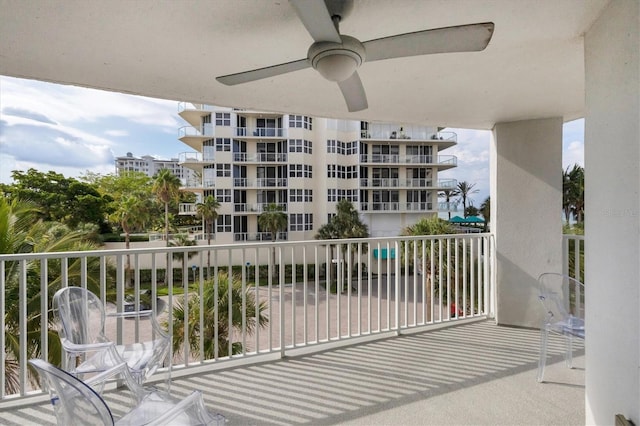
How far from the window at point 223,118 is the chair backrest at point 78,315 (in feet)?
72.0

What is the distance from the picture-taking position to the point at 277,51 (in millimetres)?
2004

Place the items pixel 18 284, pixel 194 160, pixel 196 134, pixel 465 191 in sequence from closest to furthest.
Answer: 1. pixel 18 284
2. pixel 196 134
3. pixel 194 160
4. pixel 465 191

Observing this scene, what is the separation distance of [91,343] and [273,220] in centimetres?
2004

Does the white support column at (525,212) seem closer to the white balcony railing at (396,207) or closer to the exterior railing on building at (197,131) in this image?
the white balcony railing at (396,207)

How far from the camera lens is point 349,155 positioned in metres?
23.8

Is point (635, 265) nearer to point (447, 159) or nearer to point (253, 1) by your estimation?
point (253, 1)

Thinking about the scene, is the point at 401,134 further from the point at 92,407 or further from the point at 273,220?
the point at 92,407

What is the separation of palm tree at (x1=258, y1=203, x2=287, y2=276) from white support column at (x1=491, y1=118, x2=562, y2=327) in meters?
18.8

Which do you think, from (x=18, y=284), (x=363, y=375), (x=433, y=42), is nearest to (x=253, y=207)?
(x=18, y=284)

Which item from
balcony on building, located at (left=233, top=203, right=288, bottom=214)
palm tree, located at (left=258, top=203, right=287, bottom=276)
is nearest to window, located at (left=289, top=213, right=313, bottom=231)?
palm tree, located at (left=258, top=203, right=287, bottom=276)

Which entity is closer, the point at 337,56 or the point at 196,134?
the point at 337,56

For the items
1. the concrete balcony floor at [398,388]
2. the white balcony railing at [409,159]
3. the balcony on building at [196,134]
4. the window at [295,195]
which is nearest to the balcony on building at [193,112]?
the balcony on building at [196,134]

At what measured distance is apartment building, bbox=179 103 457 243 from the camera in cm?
2250

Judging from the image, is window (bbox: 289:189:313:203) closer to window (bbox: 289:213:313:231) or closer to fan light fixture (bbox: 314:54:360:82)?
window (bbox: 289:213:313:231)
